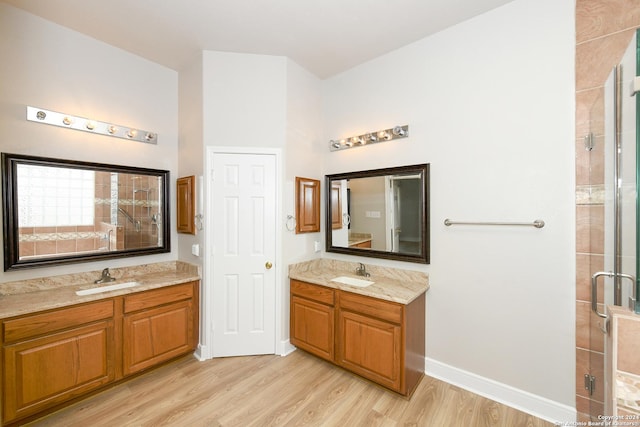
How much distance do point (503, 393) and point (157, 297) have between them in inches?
117

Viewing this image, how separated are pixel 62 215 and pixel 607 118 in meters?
3.97

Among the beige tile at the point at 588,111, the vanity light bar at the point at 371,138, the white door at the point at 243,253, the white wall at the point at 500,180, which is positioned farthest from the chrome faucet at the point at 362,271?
the beige tile at the point at 588,111

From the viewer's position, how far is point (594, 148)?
164cm

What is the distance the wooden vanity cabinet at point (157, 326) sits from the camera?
7.16 ft

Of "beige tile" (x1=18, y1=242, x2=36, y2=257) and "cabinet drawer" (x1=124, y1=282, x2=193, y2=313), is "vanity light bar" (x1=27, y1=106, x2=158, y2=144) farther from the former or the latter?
"cabinet drawer" (x1=124, y1=282, x2=193, y2=313)

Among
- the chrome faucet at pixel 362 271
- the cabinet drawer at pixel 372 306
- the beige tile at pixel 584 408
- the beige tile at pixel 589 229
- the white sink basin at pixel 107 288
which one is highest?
the beige tile at pixel 589 229

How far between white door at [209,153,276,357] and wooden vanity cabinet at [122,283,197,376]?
0.27 m

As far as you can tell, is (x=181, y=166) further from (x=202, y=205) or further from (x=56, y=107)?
(x=56, y=107)

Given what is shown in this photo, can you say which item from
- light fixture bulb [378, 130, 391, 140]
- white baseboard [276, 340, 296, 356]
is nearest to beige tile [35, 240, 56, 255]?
white baseboard [276, 340, 296, 356]

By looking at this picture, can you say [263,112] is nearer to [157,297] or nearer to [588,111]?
[157,297]

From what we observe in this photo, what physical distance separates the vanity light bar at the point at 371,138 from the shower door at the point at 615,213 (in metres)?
1.31

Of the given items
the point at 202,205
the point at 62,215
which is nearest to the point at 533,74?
the point at 202,205

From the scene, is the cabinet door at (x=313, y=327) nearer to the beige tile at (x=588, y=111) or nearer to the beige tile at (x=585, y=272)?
the beige tile at (x=585, y=272)

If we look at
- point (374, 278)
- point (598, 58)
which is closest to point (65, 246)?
point (374, 278)
